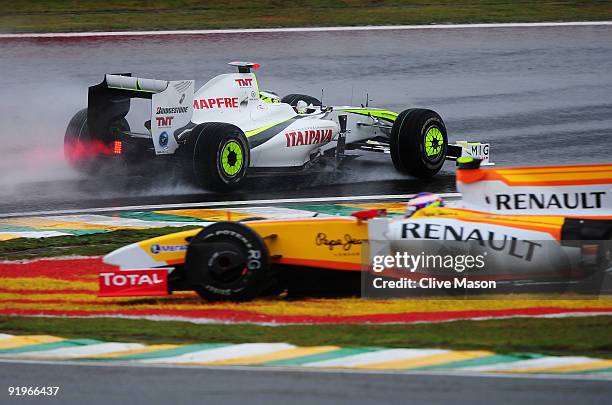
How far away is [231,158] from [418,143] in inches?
88.5

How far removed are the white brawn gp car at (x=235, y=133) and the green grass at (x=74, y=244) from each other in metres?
1.57

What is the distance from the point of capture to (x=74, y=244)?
1145 centimetres

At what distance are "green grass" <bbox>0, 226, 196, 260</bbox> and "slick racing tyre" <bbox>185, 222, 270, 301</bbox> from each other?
242cm

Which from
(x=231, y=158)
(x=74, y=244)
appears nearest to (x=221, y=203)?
(x=231, y=158)

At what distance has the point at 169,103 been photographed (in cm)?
1331

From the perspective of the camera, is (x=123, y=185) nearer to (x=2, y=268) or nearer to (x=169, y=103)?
(x=169, y=103)

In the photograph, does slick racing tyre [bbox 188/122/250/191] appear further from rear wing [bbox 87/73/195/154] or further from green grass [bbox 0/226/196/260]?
green grass [bbox 0/226/196/260]

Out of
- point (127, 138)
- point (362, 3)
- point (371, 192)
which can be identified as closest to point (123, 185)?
point (127, 138)

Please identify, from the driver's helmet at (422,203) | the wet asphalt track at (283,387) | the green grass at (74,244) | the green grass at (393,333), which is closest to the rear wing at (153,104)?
the green grass at (74,244)

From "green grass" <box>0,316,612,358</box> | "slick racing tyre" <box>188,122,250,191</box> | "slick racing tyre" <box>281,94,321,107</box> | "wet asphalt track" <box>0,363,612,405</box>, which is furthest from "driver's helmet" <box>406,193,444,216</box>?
"slick racing tyre" <box>281,94,321,107</box>

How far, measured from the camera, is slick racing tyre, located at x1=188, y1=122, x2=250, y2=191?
13.1 meters

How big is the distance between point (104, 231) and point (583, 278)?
17.2 feet

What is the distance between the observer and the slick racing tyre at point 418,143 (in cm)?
1398

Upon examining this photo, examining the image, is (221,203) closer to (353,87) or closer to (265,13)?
(353,87)
